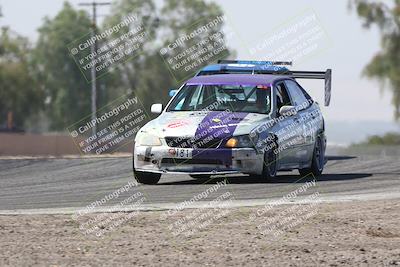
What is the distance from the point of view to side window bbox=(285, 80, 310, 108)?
15.6m

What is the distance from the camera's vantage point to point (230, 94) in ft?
48.9

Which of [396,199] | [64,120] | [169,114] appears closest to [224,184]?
[169,114]

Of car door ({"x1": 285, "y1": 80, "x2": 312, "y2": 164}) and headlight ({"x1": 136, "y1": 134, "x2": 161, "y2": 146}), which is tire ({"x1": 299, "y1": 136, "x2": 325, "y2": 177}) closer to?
car door ({"x1": 285, "y1": 80, "x2": 312, "y2": 164})

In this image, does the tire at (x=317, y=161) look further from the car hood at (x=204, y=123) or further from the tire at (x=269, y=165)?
the car hood at (x=204, y=123)

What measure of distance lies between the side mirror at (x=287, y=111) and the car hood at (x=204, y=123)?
25 cm

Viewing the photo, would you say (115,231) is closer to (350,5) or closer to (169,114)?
(169,114)

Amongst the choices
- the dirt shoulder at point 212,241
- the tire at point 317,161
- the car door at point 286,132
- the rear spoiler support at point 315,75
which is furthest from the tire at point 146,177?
the rear spoiler support at point 315,75

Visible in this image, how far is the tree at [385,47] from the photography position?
55.1 metres

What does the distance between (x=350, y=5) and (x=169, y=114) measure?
4474cm

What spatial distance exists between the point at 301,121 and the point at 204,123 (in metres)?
2.05

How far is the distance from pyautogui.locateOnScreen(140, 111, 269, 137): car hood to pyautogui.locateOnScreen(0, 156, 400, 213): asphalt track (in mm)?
730

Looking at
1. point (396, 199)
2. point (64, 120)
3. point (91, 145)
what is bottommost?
point (64, 120)

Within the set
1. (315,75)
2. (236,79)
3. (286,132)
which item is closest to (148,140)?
(236,79)

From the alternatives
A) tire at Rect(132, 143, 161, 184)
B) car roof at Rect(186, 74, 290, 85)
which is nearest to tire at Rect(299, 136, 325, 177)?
car roof at Rect(186, 74, 290, 85)
